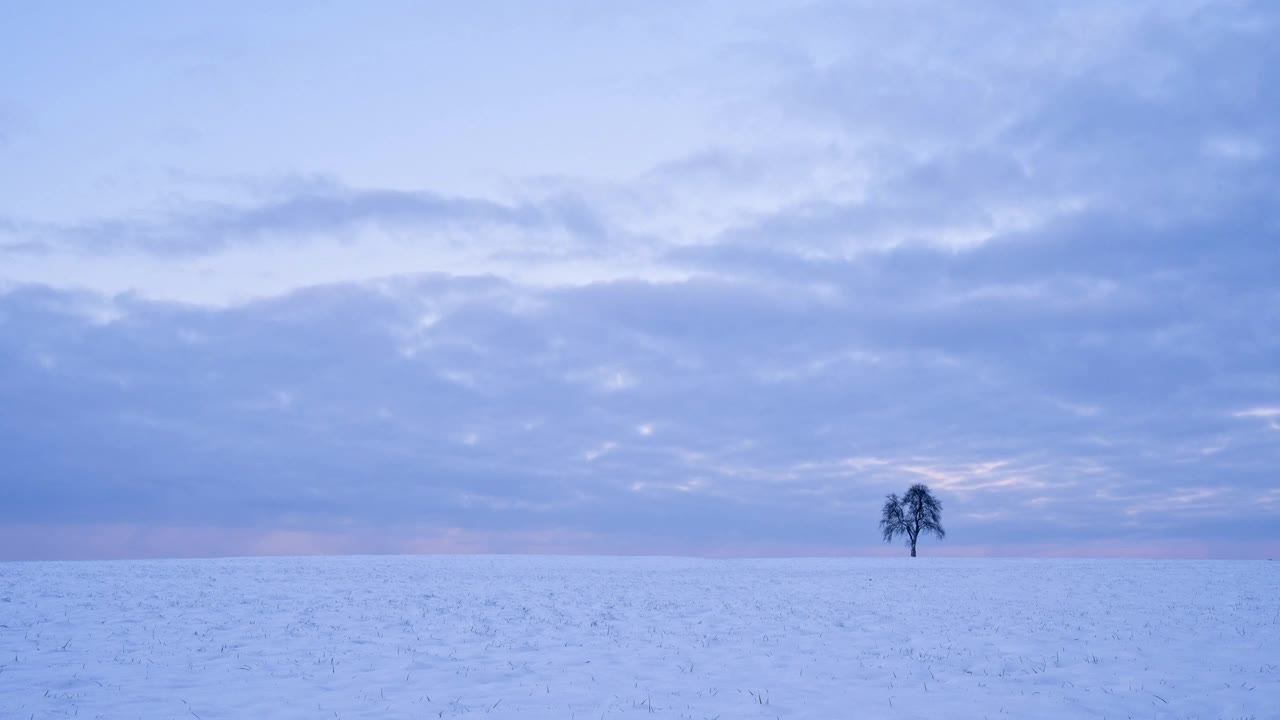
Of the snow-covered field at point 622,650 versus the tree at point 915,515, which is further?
the tree at point 915,515

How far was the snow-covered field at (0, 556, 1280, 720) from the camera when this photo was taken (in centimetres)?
1434

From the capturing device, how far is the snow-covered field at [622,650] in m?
14.3

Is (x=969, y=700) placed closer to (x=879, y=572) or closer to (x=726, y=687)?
(x=726, y=687)

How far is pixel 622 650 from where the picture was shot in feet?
63.8

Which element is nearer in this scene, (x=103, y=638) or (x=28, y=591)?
(x=103, y=638)

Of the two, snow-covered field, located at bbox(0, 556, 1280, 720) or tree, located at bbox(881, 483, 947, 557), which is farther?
tree, located at bbox(881, 483, 947, 557)

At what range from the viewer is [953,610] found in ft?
88.3

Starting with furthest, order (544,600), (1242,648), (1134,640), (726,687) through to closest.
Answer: (544,600) < (1134,640) < (1242,648) < (726,687)

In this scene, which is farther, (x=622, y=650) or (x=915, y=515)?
(x=915, y=515)

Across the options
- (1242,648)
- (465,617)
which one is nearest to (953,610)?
(1242,648)

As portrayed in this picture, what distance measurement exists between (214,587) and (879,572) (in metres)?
33.8

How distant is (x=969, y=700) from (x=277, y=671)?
1321 cm

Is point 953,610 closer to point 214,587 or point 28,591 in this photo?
point 214,587

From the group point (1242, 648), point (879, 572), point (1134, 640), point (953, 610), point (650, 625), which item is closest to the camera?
point (1242, 648)
